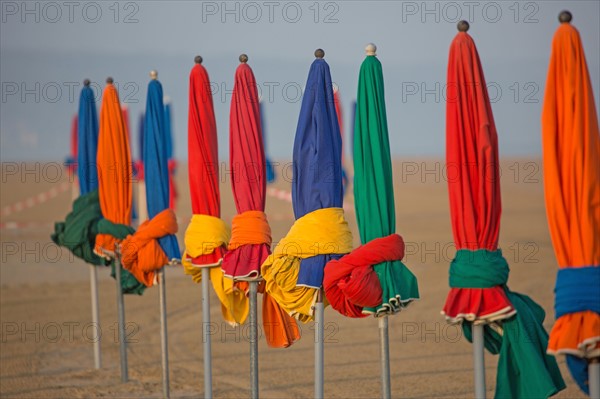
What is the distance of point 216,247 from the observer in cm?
821

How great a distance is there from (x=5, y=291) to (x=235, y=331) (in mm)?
5976

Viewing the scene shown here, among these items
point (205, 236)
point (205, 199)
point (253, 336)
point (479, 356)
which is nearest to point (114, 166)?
point (205, 199)

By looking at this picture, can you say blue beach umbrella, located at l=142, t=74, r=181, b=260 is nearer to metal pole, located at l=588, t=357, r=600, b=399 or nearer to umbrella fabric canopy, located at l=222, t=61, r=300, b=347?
umbrella fabric canopy, located at l=222, t=61, r=300, b=347

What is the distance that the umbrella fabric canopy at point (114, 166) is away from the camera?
10242mm

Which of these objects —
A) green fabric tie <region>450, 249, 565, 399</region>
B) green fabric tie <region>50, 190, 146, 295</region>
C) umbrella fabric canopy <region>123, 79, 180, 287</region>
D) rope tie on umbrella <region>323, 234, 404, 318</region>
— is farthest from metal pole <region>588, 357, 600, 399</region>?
green fabric tie <region>50, 190, 146, 295</region>

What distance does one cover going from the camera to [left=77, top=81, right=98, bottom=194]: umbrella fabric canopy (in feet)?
36.4

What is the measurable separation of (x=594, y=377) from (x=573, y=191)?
1018 mm

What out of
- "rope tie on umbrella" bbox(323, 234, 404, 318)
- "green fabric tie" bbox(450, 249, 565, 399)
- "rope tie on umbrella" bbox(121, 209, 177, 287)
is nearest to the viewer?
"green fabric tie" bbox(450, 249, 565, 399)

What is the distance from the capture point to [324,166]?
270 inches

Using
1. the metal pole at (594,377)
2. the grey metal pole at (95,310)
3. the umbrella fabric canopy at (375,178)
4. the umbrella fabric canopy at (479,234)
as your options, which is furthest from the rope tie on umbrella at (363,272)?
the grey metal pole at (95,310)

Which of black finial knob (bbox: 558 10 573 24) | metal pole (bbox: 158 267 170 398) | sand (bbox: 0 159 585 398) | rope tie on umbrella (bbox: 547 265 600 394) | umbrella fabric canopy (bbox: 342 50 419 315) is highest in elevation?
black finial knob (bbox: 558 10 573 24)

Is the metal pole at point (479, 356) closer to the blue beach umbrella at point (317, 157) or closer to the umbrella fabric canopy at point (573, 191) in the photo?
the umbrella fabric canopy at point (573, 191)

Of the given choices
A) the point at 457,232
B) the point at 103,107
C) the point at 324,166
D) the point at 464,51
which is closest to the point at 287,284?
the point at 324,166

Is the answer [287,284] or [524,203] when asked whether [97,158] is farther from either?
[524,203]
